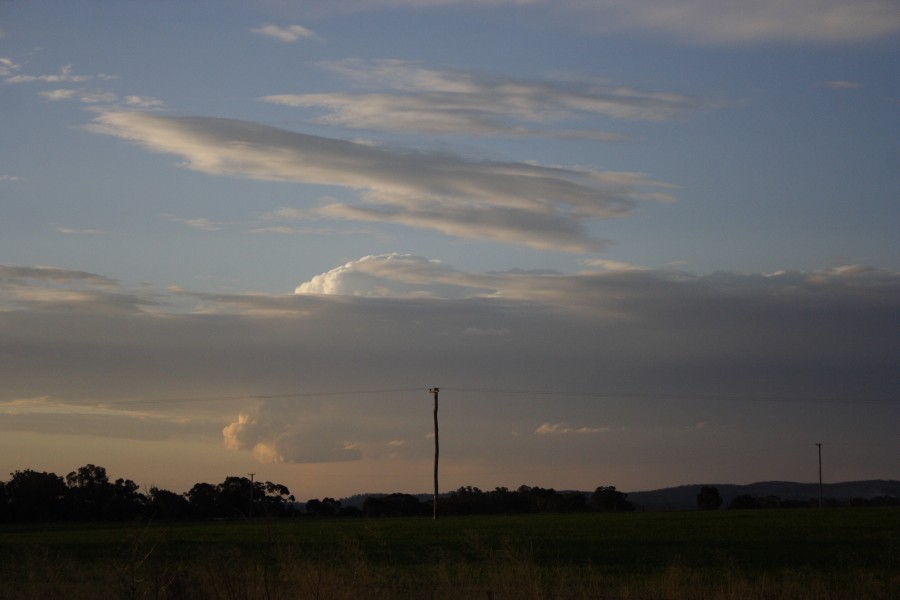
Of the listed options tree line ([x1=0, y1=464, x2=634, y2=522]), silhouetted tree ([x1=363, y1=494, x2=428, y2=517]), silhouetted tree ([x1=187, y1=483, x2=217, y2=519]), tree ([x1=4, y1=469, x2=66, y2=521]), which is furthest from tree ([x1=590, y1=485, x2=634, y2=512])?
tree ([x1=4, y1=469, x2=66, y2=521])

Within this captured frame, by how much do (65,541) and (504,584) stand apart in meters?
44.4

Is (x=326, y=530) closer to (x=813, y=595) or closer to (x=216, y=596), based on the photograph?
(x=813, y=595)

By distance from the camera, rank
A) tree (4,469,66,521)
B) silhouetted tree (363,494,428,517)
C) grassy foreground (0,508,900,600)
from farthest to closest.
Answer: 1. silhouetted tree (363,494,428,517)
2. tree (4,469,66,521)
3. grassy foreground (0,508,900,600)

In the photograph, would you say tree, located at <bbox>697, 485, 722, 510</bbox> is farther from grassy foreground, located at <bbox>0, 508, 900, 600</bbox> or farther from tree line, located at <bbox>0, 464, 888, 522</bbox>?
grassy foreground, located at <bbox>0, 508, 900, 600</bbox>

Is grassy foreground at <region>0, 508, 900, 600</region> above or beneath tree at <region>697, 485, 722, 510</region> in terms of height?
above

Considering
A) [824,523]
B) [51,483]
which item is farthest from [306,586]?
[51,483]

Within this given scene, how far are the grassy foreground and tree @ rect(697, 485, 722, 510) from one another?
75650 mm

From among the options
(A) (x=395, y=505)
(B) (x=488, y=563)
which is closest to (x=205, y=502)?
(A) (x=395, y=505)

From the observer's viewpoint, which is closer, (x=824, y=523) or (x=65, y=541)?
(x=65, y=541)

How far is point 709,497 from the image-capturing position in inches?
5896

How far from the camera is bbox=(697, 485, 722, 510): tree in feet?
486

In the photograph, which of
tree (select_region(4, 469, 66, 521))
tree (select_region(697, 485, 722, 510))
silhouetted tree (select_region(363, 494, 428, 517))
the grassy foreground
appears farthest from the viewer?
tree (select_region(697, 485, 722, 510))

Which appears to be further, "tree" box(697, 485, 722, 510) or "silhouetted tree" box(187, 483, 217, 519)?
"tree" box(697, 485, 722, 510)

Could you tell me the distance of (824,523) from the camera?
209ft
